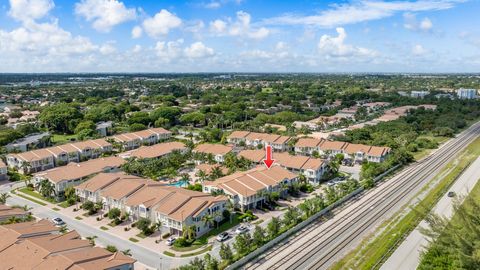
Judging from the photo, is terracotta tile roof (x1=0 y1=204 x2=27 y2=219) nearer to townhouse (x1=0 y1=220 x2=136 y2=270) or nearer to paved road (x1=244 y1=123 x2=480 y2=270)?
townhouse (x1=0 y1=220 x2=136 y2=270)

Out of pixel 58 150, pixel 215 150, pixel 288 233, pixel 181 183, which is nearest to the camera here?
pixel 288 233

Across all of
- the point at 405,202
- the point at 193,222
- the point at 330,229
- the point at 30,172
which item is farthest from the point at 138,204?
the point at 405,202

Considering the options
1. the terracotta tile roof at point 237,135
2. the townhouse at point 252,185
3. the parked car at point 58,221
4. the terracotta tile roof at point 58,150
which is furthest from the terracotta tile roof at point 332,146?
the parked car at point 58,221

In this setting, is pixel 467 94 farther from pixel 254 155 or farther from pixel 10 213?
pixel 10 213

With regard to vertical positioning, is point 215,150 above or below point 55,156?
below

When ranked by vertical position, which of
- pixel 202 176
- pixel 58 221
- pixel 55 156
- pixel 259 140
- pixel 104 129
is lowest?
pixel 58 221

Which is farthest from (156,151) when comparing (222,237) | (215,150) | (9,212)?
(222,237)

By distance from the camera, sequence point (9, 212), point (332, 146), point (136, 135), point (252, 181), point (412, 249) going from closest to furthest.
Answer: point (412, 249) < point (9, 212) < point (252, 181) < point (332, 146) < point (136, 135)

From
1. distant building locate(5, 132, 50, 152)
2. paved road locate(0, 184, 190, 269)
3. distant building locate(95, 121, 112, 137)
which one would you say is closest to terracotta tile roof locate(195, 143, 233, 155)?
paved road locate(0, 184, 190, 269)
